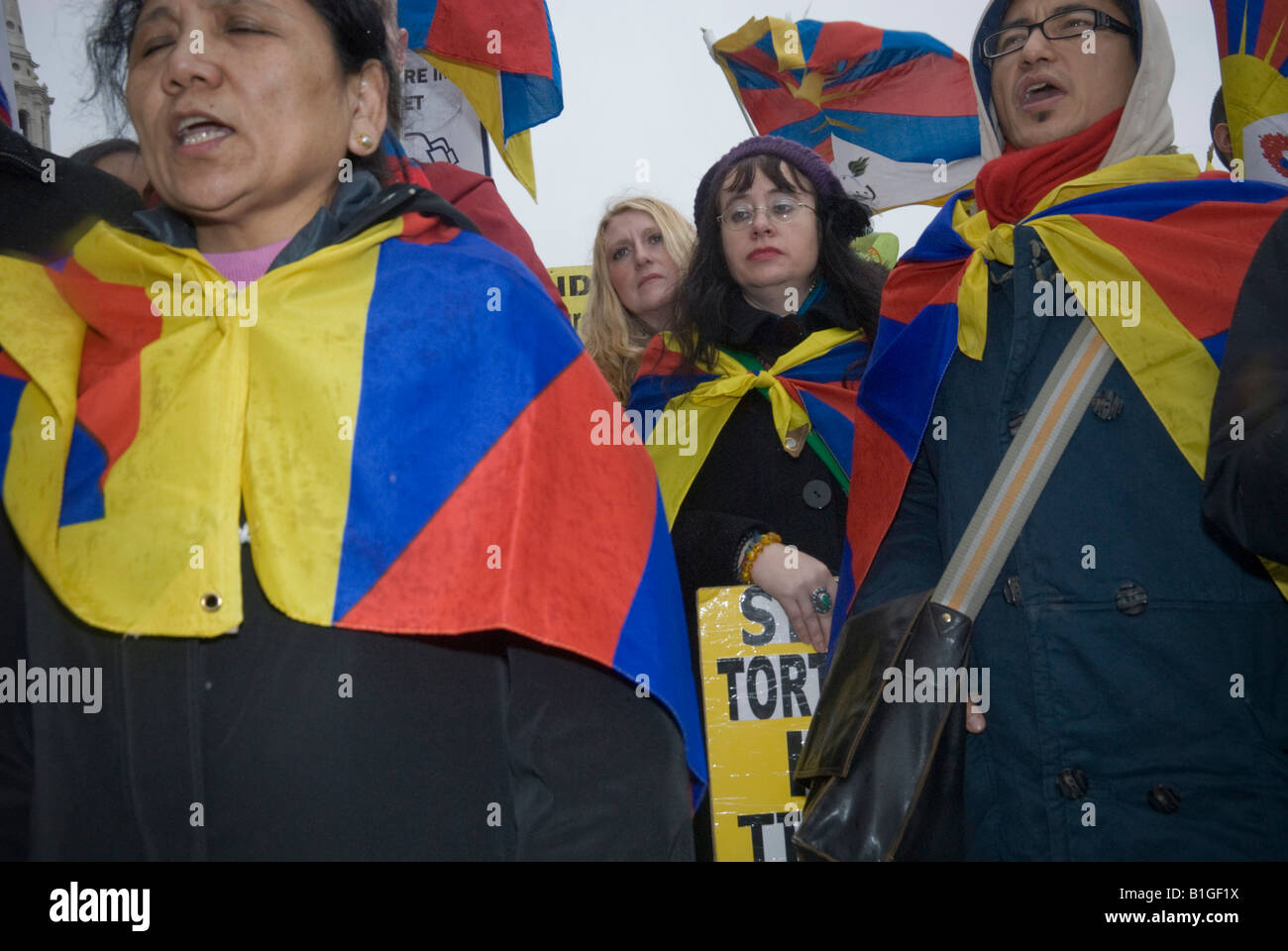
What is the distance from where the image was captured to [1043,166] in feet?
7.88

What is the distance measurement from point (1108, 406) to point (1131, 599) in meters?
0.33

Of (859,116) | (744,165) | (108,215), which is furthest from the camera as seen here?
(859,116)

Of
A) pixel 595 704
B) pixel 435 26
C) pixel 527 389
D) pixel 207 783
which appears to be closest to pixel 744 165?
pixel 435 26

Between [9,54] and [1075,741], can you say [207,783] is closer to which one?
[1075,741]

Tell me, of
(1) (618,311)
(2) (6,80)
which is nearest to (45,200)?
(2) (6,80)

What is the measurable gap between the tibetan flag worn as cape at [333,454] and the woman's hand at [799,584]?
1.10 meters

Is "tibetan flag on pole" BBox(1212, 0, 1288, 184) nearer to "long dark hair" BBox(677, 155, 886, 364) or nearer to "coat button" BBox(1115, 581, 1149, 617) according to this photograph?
"long dark hair" BBox(677, 155, 886, 364)

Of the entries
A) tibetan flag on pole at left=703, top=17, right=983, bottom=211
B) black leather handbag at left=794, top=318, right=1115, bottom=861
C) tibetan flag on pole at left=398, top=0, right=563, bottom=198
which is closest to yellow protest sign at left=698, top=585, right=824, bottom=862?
black leather handbag at left=794, top=318, right=1115, bottom=861

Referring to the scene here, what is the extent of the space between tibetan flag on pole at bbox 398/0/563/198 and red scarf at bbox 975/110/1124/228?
225 centimetres

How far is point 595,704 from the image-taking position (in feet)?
5.34

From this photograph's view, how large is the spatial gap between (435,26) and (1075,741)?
3.46 metres

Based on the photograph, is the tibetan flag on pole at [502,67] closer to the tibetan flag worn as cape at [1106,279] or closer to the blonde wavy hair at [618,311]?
the blonde wavy hair at [618,311]

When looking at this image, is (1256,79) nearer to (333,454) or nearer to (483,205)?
(483,205)

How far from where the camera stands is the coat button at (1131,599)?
196 cm
